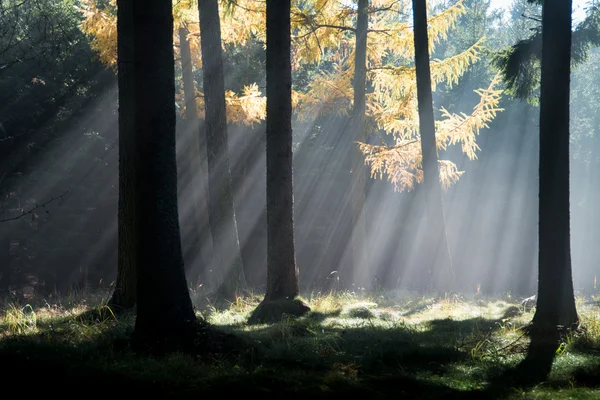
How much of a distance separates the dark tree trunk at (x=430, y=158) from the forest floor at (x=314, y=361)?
403 cm

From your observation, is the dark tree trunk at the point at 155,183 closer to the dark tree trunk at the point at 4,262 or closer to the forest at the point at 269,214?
the forest at the point at 269,214

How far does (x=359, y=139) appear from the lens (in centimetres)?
1518

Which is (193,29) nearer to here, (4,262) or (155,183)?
(155,183)

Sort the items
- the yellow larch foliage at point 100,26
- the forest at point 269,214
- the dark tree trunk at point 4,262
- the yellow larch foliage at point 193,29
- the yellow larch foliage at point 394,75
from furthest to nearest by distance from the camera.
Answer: the dark tree trunk at point 4,262 < the yellow larch foliage at point 394,75 < the yellow larch foliage at point 100,26 < the yellow larch foliage at point 193,29 < the forest at point 269,214

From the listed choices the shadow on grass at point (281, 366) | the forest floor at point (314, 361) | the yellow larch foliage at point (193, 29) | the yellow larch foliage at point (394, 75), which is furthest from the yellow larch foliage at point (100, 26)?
the shadow on grass at point (281, 366)

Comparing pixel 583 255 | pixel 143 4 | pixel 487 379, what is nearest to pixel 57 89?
pixel 143 4

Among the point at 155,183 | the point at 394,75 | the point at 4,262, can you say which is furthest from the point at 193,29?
the point at 4,262

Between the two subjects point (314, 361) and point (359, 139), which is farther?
point (359, 139)

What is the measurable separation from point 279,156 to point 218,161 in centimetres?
266

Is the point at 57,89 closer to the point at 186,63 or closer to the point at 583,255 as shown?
the point at 186,63

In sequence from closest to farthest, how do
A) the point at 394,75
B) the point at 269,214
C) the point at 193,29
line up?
the point at 269,214 < the point at 394,75 < the point at 193,29

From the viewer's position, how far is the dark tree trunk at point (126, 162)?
8.44m

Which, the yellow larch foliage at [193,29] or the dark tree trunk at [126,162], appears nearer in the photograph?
the dark tree trunk at [126,162]

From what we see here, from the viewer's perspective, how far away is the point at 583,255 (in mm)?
37688
